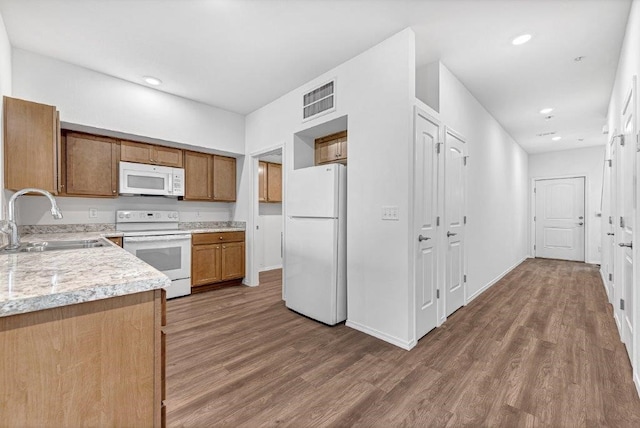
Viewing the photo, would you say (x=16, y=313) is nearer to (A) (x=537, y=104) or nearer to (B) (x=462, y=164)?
(B) (x=462, y=164)

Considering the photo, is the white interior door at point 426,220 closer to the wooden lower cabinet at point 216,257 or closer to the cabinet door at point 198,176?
the wooden lower cabinet at point 216,257

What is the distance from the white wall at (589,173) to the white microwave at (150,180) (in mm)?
8040

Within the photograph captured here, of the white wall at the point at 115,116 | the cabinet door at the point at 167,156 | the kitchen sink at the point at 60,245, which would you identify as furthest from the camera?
the cabinet door at the point at 167,156

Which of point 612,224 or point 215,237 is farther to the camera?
point 215,237

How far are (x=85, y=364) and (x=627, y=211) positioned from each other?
355 cm

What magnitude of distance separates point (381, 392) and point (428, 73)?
2.95 metres

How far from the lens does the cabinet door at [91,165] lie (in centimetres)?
322

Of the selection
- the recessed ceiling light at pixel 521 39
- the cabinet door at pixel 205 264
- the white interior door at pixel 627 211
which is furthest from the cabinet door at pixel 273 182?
the white interior door at pixel 627 211

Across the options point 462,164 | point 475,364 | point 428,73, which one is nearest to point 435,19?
point 428,73

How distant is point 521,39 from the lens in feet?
8.36

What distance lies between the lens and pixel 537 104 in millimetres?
4078

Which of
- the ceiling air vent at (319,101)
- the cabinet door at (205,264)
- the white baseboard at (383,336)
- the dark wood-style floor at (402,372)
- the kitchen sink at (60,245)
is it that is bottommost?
the dark wood-style floor at (402,372)

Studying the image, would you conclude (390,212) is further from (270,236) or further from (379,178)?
(270,236)

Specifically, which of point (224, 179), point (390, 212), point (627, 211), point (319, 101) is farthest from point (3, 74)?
point (627, 211)
